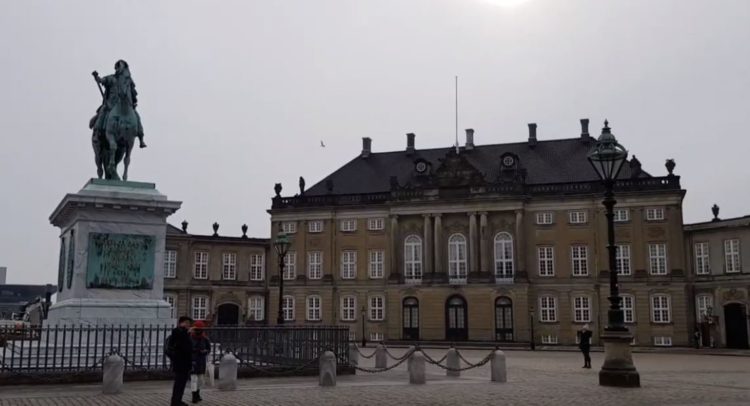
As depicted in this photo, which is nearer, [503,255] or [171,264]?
[503,255]

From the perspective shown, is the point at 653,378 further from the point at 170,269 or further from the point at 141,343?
the point at 170,269

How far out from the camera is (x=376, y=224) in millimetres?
60562

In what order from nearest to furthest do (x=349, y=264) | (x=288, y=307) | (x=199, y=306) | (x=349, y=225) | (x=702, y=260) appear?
(x=702, y=260) < (x=349, y=264) < (x=349, y=225) < (x=199, y=306) < (x=288, y=307)

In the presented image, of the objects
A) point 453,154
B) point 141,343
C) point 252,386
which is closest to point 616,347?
point 252,386

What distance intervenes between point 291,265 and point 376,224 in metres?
8.20

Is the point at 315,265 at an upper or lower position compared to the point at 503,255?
lower

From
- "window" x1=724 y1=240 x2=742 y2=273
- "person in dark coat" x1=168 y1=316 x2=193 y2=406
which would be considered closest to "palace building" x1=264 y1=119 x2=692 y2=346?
"window" x1=724 y1=240 x2=742 y2=273

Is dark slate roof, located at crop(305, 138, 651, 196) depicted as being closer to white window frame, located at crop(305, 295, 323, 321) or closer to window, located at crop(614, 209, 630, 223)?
window, located at crop(614, 209, 630, 223)

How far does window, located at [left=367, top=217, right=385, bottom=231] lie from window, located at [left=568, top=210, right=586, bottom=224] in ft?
48.0

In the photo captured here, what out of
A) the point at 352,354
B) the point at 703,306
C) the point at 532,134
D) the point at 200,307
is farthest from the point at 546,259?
the point at 352,354

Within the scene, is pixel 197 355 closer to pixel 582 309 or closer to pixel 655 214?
pixel 582 309

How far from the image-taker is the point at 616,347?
705 inches

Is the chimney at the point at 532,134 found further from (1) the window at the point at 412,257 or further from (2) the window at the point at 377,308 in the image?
(2) the window at the point at 377,308

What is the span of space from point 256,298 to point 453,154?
826 inches
